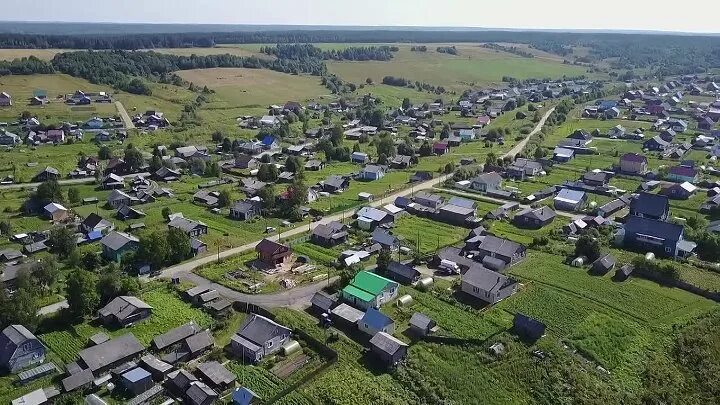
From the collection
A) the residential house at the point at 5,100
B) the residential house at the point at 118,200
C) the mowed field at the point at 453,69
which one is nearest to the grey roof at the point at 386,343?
the residential house at the point at 118,200

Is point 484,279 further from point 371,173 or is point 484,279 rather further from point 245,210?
point 371,173

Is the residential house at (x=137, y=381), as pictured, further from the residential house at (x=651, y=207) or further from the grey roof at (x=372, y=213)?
the residential house at (x=651, y=207)

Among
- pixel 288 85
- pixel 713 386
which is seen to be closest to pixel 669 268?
pixel 713 386

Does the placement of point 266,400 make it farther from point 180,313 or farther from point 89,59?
point 89,59

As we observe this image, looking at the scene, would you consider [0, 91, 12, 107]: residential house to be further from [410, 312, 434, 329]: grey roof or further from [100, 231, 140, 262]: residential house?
[410, 312, 434, 329]: grey roof

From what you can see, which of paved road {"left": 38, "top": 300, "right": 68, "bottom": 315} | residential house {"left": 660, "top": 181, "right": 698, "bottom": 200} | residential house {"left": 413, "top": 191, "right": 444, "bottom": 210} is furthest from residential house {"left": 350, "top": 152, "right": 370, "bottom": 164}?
paved road {"left": 38, "top": 300, "right": 68, "bottom": 315}

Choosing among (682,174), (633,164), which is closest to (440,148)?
(633,164)
